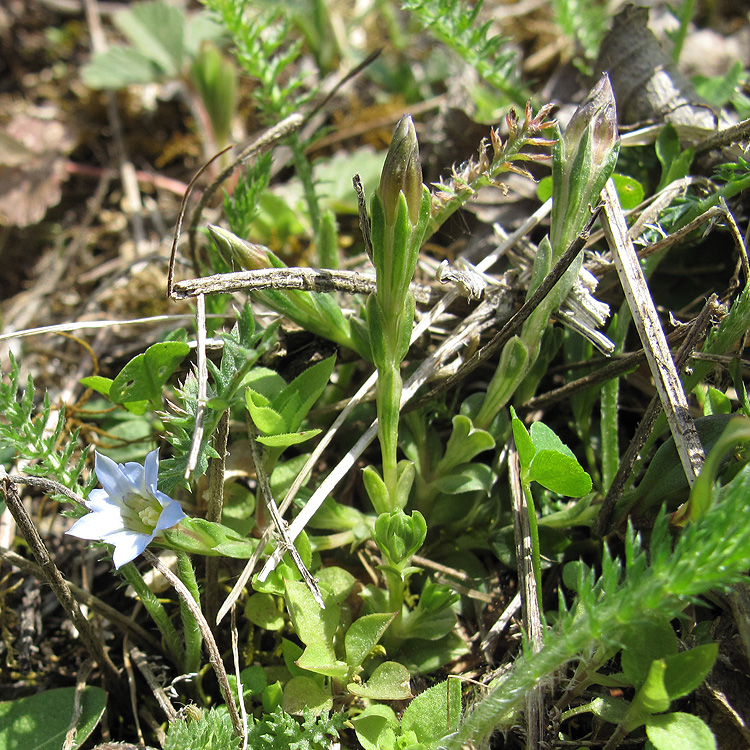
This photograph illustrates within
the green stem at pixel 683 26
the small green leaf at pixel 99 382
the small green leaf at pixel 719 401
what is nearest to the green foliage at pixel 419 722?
the small green leaf at pixel 719 401

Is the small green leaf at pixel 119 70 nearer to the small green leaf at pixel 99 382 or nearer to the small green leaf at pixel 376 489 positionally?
the small green leaf at pixel 99 382

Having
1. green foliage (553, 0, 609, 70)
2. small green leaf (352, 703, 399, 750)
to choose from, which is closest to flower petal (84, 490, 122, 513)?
small green leaf (352, 703, 399, 750)

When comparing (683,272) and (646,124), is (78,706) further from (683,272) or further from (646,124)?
(646,124)

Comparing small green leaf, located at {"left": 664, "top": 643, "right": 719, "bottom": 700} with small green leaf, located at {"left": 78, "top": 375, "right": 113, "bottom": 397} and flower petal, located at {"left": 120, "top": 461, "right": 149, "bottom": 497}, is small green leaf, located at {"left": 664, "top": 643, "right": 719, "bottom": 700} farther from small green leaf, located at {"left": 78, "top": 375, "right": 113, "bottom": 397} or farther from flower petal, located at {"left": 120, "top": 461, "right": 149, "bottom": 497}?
small green leaf, located at {"left": 78, "top": 375, "right": 113, "bottom": 397}

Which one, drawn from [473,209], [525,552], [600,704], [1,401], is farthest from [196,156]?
[600,704]

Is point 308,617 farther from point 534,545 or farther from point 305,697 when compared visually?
point 534,545
